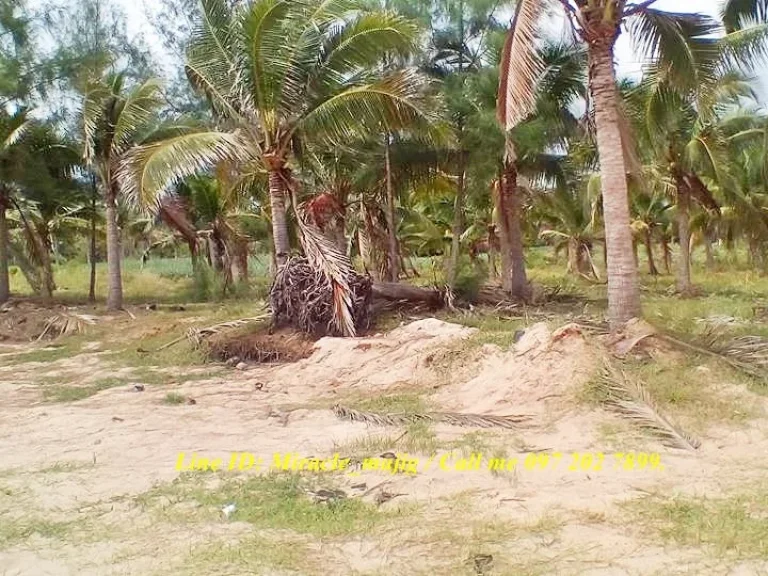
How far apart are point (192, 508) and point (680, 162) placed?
16.2 metres

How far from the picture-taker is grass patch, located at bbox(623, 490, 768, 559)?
362cm

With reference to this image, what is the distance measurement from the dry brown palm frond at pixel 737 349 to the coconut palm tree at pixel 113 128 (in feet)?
40.1

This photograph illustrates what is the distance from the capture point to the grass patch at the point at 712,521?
11.9ft

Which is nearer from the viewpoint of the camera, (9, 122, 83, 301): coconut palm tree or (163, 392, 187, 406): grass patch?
(163, 392, 187, 406): grass patch

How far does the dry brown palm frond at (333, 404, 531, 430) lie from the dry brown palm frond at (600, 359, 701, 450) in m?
0.80

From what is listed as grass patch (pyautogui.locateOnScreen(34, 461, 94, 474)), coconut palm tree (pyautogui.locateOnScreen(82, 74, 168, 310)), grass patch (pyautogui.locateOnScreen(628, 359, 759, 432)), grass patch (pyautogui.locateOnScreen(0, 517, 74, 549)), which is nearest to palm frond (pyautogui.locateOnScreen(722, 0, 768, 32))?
grass patch (pyautogui.locateOnScreen(628, 359, 759, 432))

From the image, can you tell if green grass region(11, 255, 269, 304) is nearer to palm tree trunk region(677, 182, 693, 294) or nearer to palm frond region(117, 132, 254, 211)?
palm frond region(117, 132, 254, 211)

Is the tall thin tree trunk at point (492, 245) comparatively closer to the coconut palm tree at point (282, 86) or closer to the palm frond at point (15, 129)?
the coconut palm tree at point (282, 86)

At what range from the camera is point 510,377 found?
7383 millimetres

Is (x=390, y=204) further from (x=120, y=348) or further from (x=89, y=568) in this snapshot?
(x=89, y=568)

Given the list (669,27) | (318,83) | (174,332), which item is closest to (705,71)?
(669,27)

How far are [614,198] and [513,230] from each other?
27.3 feet

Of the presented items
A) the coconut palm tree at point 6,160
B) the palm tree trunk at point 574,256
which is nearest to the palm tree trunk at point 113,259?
the coconut palm tree at point 6,160

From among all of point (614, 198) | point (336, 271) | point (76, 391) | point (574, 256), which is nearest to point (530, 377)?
point (614, 198)
